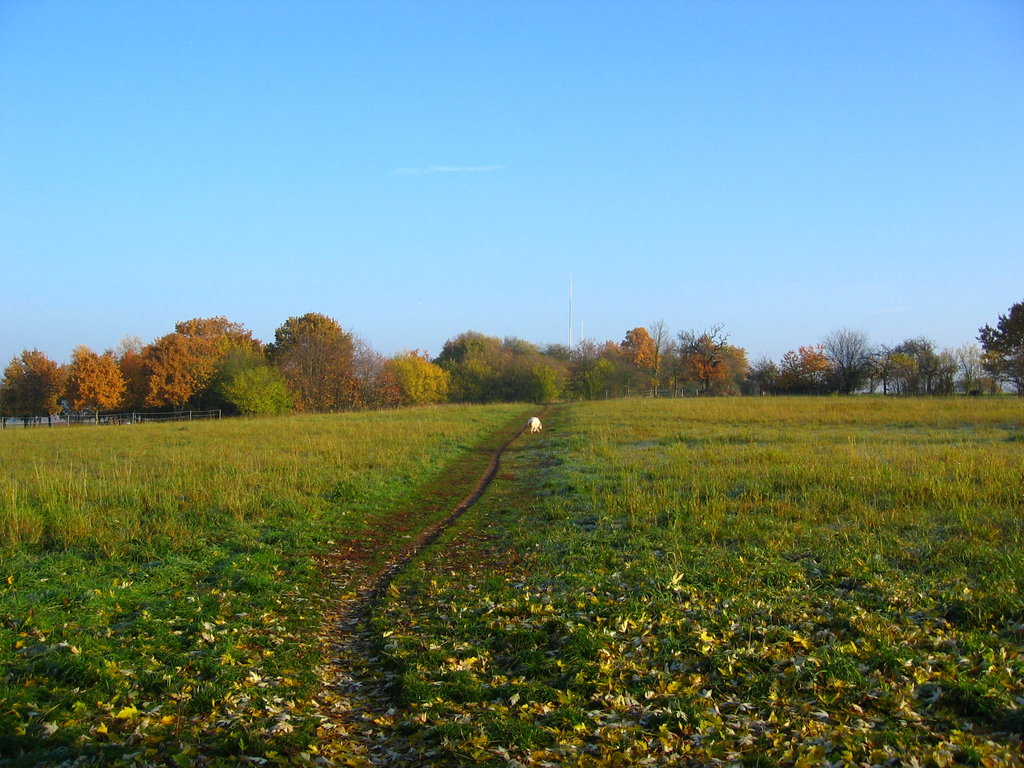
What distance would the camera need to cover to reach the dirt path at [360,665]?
15.4ft

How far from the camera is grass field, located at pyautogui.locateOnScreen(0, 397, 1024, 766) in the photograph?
475cm

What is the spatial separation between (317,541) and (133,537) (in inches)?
105

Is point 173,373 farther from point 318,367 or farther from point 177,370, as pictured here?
point 318,367

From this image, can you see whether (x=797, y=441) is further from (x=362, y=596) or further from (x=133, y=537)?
(x=133, y=537)

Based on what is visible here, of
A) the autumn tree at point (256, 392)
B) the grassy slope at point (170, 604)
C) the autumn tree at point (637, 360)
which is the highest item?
the autumn tree at point (637, 360)

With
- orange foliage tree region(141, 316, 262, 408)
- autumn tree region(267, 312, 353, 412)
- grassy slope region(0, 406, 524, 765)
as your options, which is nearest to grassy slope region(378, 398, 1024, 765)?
grassy slope region(0, 406, 524, 765)

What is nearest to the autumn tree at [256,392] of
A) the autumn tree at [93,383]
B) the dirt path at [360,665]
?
the autumn tree at [93,383]

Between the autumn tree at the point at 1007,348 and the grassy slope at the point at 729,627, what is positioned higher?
the autumn tree at the point at 1007,348

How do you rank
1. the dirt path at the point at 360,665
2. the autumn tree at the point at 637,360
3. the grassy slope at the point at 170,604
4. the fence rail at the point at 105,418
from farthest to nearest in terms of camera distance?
the autumn tree at the point at 637,360
the fence rail at the point at 105,418
the grassy slope at the point at 170,604
the dirt path at the point at 360,665

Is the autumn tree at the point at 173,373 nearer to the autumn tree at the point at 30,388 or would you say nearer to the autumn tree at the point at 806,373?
the autumn tree at the point at 30,388

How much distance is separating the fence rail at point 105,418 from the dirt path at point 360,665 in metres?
58.3

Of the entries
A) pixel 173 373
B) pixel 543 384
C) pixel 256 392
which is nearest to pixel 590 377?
pixel 543 384

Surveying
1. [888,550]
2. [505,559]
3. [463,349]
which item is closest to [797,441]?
[888,550]

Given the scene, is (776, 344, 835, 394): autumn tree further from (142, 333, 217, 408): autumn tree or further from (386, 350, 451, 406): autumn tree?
(142, 333, 217, 408): autumn tree
